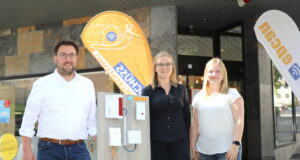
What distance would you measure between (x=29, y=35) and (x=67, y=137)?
7.00 m

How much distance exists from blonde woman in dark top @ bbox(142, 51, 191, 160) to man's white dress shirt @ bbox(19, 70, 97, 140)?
635mm

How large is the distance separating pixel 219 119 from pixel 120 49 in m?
2.31

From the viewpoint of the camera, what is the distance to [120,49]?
16.6 ft

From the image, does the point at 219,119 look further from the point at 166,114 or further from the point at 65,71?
the point at 65,71

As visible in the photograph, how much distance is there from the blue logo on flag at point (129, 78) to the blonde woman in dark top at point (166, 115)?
4.96 ft

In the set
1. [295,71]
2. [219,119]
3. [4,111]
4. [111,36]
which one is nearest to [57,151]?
[219,119]

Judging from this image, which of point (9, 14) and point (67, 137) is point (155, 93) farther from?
point (9, 14)

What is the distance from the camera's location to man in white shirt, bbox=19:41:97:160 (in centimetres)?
281

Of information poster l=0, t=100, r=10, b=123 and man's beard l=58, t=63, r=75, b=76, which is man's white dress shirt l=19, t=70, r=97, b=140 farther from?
information poster l=0, t=100, r=10, b=123

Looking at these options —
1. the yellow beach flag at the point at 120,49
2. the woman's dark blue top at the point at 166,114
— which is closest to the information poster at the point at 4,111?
the yellow beach flag at the point at 120,49

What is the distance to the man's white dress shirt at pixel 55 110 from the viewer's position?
282 centimetres

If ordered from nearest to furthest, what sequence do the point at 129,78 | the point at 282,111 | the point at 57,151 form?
1. the point at 57,151
2. the point at 129,78
3. the point at 282,111

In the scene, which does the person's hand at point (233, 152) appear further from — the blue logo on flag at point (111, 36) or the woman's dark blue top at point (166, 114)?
the blue logo on flag at point (111, 36)

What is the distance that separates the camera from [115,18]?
5.20 meters
